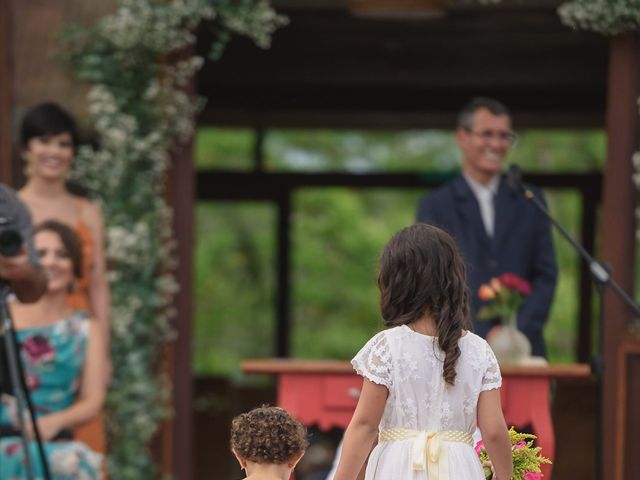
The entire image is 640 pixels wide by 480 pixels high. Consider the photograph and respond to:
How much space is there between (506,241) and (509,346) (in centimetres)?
57

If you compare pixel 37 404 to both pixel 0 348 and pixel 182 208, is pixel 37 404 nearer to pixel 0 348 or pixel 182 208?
pixel 0 348

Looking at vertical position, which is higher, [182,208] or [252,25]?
[252,25]

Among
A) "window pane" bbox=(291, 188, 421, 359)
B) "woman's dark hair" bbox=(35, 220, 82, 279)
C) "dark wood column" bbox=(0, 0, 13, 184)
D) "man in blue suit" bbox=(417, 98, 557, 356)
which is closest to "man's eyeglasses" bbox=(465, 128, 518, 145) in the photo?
"man in blue suit" bbox=(417, 98, 557, 356)

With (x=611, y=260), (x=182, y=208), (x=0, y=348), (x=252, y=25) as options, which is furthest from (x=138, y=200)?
(x=611, y=260)

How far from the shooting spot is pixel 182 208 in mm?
7004

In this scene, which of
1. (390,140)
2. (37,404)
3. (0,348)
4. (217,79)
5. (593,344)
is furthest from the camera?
(390,140)

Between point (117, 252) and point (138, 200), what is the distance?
0.90 ft

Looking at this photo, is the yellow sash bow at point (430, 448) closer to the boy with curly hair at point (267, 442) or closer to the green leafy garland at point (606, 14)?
the boy with curly hair at point (267, 442)

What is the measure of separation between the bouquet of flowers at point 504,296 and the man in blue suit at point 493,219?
0.20 metres

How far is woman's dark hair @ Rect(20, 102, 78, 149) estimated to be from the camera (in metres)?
6.51

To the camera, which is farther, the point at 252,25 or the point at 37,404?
the point at 252,25

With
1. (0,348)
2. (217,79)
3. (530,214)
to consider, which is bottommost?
(0,348)

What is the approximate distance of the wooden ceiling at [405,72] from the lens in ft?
28.6

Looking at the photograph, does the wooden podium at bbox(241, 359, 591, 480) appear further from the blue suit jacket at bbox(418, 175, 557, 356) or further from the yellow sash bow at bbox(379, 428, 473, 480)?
the yellow sash bow at bbox(379, 428, 473, 480)
